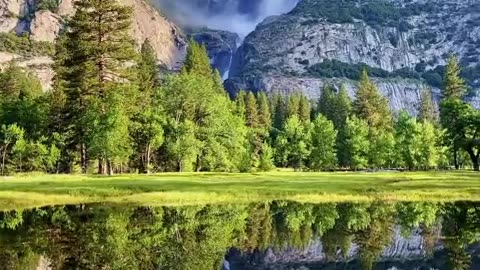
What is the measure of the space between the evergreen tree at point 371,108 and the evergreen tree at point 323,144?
1790cm

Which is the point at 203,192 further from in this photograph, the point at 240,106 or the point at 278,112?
the point at 278,112

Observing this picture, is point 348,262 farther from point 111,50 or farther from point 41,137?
point 41,137

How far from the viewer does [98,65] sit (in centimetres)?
7062

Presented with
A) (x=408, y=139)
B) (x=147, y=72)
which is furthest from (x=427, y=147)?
(x=147, y=72)

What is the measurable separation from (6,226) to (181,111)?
199ft

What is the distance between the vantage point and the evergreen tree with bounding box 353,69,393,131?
14162 centimetres

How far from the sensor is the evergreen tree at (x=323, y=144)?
126m

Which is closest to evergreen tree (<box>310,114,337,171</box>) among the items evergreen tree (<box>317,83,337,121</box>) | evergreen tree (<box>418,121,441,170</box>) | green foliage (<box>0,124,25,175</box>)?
evergreen tree (<box>418,121,441,170</box>)

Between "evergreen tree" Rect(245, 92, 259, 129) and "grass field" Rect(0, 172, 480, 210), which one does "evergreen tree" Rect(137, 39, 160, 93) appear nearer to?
"evergreen tree" Rect(245, 92, 259, 129)

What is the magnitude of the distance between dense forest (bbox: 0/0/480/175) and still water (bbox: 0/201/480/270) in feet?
109

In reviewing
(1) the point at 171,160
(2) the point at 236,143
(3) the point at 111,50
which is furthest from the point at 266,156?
(3) the point at 111,50

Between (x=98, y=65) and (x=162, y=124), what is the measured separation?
1829 centimetres

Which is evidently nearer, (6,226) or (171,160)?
(6,226)

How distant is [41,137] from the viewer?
3905 inches
